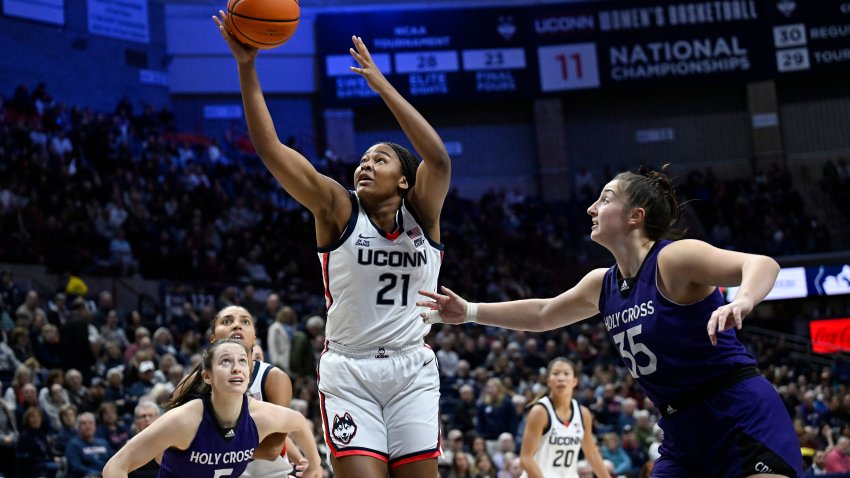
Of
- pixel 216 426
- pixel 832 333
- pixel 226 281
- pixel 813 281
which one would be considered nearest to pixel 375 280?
pixel 216 426

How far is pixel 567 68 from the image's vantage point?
2748 centimetres

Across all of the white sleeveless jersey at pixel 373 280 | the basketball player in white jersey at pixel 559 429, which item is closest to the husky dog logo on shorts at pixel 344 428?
the white sleeveless jersey at pixel 373 280

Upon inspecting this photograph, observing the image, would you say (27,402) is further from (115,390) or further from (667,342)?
(667,342)

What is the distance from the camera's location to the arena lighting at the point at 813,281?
21.1 m

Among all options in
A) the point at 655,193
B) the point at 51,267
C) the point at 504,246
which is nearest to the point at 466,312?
the point at 655,193

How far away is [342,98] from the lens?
27078mm

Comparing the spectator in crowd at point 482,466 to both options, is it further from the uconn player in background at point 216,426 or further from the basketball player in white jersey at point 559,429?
the uconn player in background at point 216,426

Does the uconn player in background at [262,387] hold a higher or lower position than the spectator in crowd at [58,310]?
lower

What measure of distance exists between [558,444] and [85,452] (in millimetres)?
4792

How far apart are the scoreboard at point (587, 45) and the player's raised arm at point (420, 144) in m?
22.5

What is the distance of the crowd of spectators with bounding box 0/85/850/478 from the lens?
11516 millimetres

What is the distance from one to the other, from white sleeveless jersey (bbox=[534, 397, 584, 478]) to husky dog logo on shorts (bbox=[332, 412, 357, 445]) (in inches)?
148

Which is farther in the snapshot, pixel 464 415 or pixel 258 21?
pixel 464 415

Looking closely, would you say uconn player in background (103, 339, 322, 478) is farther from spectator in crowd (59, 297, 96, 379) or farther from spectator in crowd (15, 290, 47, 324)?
spectator in crowd (15, 290, 47, 324)
